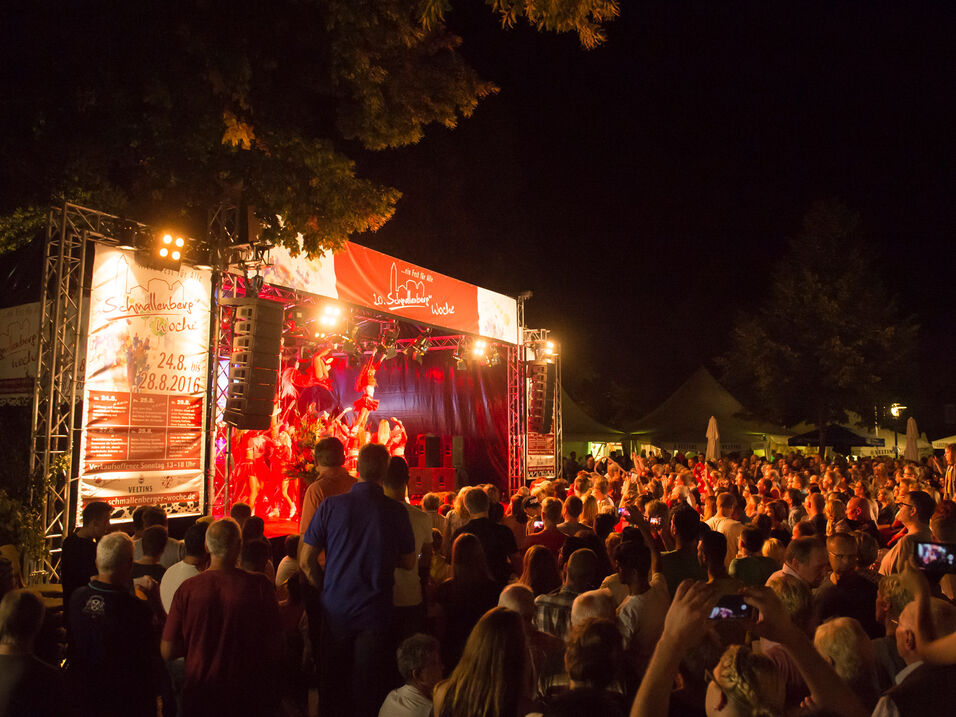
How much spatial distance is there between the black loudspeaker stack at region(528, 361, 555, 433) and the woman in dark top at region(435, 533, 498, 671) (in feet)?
39.1

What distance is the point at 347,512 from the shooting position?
398cm

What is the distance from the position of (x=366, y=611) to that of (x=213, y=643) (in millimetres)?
770

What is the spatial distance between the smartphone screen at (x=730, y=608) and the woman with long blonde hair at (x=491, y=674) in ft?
2.64

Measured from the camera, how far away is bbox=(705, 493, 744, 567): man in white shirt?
6.17 meters

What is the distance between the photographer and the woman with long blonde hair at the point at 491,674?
243 centimetres

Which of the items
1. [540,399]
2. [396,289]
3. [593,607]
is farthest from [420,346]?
[593,607]

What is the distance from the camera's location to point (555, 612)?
3.86m

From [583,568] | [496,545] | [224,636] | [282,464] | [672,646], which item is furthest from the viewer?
[282,464]

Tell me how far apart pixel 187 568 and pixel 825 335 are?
34557 millimetres

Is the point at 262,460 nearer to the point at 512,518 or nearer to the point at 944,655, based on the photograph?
the point at 512,518

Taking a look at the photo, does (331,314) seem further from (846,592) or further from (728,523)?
(846,592)

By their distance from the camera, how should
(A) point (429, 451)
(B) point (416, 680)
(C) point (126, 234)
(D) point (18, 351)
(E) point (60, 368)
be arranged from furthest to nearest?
(A) point (429, 451), (D) point (18, 351), (C) point (126, 234), (E) point (60, 368), (B) point (416, 680)

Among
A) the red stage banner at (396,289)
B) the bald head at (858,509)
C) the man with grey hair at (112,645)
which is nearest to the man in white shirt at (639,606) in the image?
the man with grey hair at (112,645)

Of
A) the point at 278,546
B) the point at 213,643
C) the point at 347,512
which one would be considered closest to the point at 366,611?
the point at 347,512
